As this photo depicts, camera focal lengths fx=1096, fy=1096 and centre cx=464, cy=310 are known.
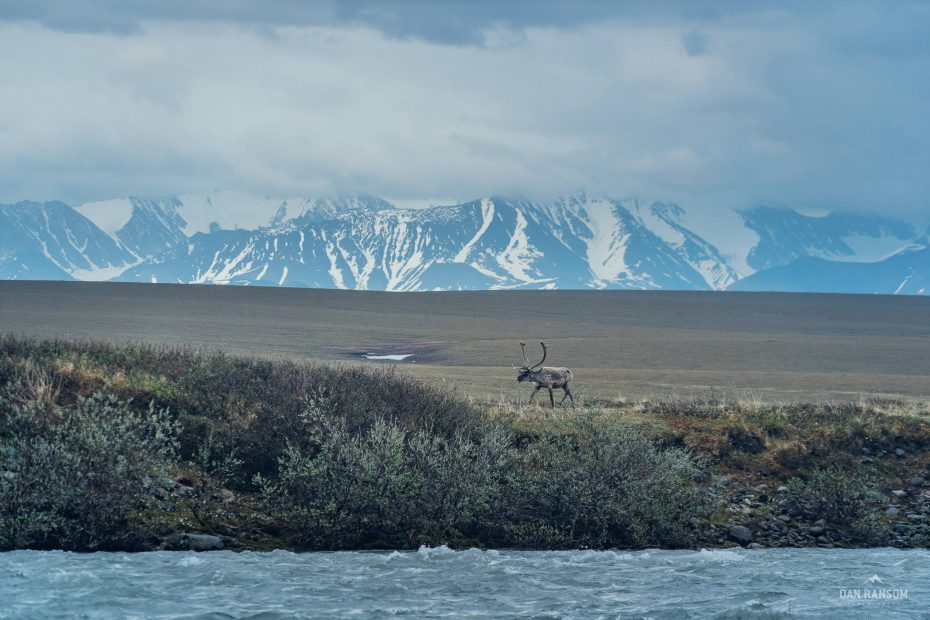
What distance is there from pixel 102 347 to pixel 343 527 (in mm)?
11670

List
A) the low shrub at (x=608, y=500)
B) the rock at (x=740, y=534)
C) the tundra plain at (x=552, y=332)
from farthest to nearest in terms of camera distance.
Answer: the tundra plain at (x=552, y=332)
the rock at (x=740, y=534)
the low shrub at (x=608, y=500)

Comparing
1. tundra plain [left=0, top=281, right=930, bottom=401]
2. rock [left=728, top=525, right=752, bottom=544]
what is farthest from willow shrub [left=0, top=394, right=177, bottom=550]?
tundra plain [left=0, top=281, right=930, bottom=401]

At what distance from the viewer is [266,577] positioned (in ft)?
55.5

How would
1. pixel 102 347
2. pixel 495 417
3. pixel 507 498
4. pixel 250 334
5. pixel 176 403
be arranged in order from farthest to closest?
pixel 250 334 → pixel 102 347 → pixel 495 417 → pixel 176 403 → pixel 507 498

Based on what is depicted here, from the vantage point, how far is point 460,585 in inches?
661

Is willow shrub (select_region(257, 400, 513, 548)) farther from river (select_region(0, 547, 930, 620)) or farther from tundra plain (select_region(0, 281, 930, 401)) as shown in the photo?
tundra plain (select_region(0, 281, 930, 401))

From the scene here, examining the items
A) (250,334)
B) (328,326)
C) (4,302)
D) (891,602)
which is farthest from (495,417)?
(4,302)

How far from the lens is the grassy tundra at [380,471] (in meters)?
18.7

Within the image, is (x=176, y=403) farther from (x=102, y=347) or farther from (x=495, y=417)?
(x=495, y=417)

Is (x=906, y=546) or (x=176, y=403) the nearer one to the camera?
(x=906, y=546)

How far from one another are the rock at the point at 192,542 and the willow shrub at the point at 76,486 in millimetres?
703

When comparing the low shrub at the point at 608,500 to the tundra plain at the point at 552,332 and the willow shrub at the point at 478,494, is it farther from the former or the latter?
the tundra plain at the point at 552,332

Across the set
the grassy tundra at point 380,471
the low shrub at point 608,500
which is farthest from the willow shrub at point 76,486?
the low shrub at point 608,500

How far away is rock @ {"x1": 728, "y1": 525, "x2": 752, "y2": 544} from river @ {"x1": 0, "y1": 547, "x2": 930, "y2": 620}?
1236 millimetres
